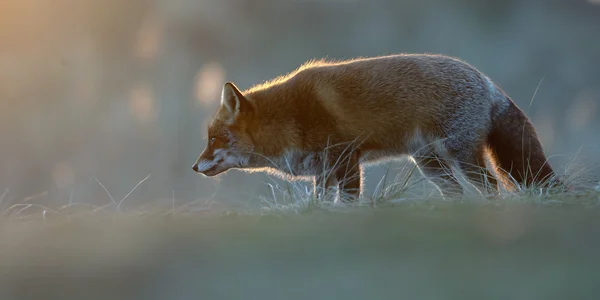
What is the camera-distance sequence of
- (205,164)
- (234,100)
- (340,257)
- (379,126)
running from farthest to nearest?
(205,164) < (234,100) < (379,126) < (340,257)

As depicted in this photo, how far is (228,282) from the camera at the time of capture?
177 cm

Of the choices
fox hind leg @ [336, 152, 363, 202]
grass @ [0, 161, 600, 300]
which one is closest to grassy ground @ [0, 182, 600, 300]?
grass @ [0, 161, 600, 300]

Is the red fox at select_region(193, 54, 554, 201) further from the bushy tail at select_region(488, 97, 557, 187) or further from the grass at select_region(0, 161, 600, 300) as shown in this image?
the grass at select_region(0, 161, 600, 300)

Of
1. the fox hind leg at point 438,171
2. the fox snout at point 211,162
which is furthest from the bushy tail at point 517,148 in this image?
the fox snout at point 211,162

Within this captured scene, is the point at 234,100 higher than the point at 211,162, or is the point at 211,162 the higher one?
the point at 234,100

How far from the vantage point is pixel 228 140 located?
477 centimetres

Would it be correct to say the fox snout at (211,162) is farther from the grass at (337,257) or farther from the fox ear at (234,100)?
the grass at (337,257)

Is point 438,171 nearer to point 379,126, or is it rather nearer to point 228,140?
point 379,126

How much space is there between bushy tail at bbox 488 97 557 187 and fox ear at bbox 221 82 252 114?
180cm

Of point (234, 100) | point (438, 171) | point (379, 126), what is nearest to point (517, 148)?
point (438, 171)

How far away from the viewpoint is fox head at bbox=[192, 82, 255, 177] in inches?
186

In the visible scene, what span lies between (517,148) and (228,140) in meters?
2.09

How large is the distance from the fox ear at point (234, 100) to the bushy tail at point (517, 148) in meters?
1.80

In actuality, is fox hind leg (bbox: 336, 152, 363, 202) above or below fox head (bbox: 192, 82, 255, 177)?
below
